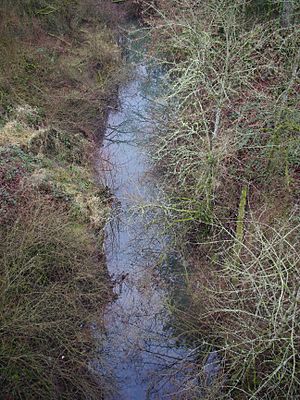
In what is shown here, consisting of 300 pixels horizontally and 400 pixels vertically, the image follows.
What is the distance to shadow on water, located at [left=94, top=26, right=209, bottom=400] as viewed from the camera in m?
10.9

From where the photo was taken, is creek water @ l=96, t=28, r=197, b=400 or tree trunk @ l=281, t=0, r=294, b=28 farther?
tree trunk @ l=281, t=0, r=294, b=28

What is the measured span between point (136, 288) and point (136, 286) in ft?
0.20

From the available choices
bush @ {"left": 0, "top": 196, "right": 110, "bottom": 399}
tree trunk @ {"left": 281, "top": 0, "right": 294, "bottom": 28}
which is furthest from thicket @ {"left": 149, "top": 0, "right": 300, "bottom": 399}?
bush @ {"left": 0, "top": 196, "right": 110, "bottom": 399}

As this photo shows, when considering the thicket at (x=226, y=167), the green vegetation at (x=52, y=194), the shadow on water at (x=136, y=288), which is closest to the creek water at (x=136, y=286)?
the shadow on water at (x=136, y=288)

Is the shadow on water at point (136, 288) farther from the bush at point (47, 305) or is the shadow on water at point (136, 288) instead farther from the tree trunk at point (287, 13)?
the tree trunk at point (287, 13)

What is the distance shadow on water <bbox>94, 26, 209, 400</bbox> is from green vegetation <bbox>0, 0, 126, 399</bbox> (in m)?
0.47

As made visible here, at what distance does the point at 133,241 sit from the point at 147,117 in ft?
18.7

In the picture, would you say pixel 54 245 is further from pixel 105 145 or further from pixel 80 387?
pixel 105 145

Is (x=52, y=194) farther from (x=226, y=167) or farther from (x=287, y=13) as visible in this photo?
(x=287, y=13)

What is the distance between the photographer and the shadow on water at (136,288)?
1088cm

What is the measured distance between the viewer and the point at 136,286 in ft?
42.2

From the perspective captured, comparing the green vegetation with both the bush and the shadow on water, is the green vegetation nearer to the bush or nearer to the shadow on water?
the bush

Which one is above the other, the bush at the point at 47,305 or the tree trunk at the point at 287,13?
the tree trunk at the point at 287,13

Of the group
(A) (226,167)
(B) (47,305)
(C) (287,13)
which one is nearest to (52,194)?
(B) (47,305)
